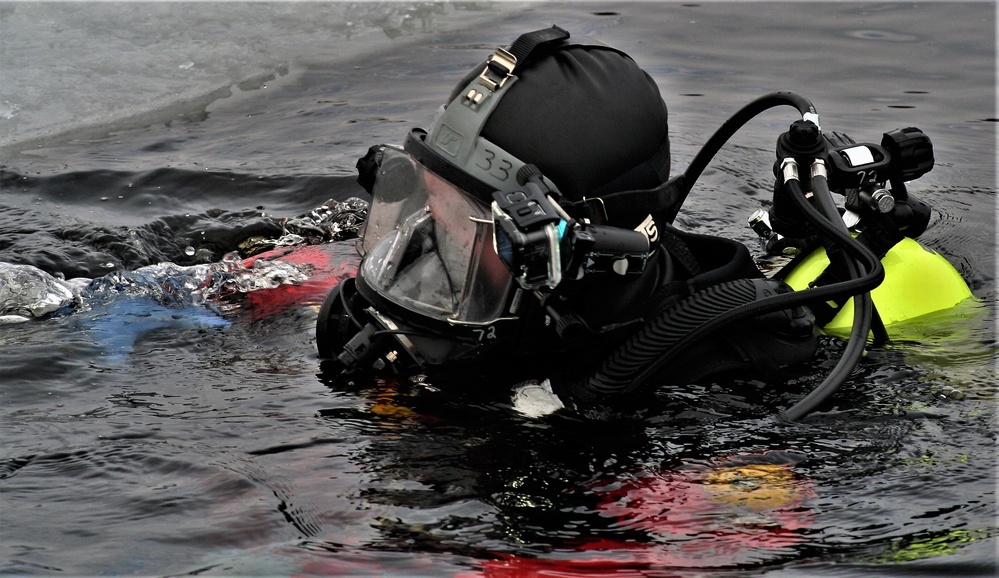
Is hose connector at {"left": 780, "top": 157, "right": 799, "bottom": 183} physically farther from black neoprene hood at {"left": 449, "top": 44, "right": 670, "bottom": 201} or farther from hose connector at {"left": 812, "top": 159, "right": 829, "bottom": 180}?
black neoprene hood at {"left": 449, "top": 44, "right": 670, "bottom": 201}

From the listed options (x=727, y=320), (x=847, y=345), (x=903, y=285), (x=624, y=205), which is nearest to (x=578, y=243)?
(x=624, y=205)

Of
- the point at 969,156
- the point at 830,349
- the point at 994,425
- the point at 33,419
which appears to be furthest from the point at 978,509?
the point at 969,156

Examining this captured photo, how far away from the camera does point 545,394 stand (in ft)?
9.70

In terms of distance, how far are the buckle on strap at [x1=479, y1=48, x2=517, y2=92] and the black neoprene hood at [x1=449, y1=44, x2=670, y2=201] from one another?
30mm

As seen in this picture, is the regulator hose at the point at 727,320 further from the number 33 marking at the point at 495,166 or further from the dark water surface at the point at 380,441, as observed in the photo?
the number 33 marking at the point at 495,166

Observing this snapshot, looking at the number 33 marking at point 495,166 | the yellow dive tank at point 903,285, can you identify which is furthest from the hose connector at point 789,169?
the number 33 marking at point 495,166

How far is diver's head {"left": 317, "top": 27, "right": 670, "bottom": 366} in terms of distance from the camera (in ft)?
8.72

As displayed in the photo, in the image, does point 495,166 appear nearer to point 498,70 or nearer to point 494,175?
point 494,175

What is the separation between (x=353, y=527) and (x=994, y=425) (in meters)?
1.70

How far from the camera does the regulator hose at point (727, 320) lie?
2.59 metres

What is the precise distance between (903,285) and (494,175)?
1411mm

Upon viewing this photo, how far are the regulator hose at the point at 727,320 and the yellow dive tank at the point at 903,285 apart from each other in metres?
0.51

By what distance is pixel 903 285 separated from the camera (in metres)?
3.28

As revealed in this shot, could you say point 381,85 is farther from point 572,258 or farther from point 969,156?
point 572,258
